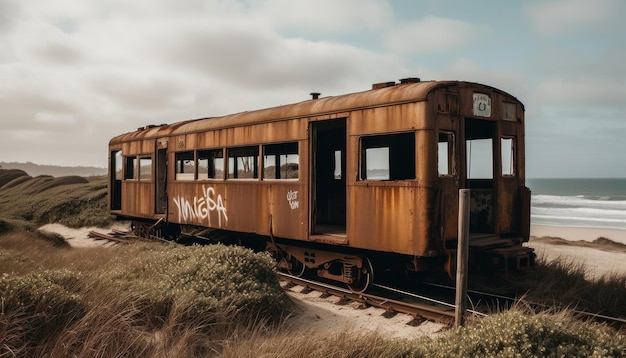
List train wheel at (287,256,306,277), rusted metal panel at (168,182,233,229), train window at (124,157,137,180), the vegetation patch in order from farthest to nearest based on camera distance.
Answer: train window at (124,157,137,180) → rusted metal panel at (168,182,233,229) → train wheel at (287,256,306,277) → the vegetation patch

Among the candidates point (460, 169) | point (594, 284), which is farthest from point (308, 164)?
point (594, 284)

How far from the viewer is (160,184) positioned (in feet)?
45.0

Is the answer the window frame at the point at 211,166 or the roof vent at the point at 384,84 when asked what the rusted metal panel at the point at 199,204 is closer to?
the window frame at the point at 211,166

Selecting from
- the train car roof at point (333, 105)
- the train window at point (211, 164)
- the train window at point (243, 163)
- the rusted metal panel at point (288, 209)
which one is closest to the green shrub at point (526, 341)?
the train car roof at point (333, 105)

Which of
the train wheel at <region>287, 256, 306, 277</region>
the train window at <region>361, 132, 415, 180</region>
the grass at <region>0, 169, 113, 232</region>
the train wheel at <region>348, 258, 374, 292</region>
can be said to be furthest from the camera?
the grass at <region>0, 169, 113, 232</region>

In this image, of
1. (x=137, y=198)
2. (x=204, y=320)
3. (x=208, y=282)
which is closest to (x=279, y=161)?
(x=208, y=282)

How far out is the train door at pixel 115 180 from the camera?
16422mm

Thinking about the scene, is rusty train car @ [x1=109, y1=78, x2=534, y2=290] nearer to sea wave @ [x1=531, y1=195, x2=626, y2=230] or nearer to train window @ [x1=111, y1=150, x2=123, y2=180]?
train window @ [x1=111, y1=150, x2=123, y2=180]

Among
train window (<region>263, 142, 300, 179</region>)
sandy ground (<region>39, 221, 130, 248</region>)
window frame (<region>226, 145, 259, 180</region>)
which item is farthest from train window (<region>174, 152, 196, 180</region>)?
sandy ground (<region>39, 221, 130, 248</region>)

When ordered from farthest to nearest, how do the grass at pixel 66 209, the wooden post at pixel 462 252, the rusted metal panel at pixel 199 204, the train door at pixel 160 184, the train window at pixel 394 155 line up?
1. the grass at pixel 66 209
2. the train door at pixel 160 184
3. the rusted metal panel at pixel 199 204
4. the train window at pixel 394 155
5. the wooden post at pixel 462 252

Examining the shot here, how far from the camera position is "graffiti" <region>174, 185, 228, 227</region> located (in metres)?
11.0

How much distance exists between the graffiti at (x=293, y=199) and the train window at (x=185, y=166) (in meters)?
4.01

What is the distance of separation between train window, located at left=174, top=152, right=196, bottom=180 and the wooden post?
830 cm

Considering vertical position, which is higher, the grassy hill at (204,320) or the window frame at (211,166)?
the window frame at (211,166)
